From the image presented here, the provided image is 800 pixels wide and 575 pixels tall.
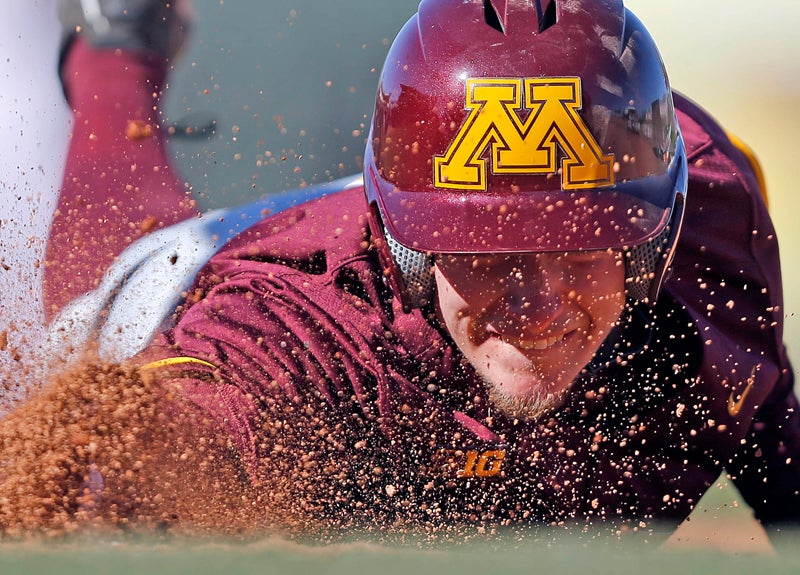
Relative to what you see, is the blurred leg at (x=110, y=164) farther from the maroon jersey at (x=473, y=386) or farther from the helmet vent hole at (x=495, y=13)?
the helmet vent hole at (x=495, y=13)

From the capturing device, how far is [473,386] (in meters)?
1.88

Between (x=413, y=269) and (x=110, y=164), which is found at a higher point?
(x=110, y=164)

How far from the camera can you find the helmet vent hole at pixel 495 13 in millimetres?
1675

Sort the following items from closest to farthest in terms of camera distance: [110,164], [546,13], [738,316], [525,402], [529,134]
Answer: [529,134]
[546,13]
[525,402]
[738,316]
[110,164]

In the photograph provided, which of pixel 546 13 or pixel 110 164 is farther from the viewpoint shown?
pixel 110 164

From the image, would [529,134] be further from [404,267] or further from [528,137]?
[404,267]

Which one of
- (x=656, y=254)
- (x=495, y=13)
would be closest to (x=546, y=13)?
(x=495, y=13)

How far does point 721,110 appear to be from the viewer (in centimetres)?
252

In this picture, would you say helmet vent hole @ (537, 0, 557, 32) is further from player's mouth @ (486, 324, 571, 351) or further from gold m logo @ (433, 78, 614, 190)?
player's mouth @ (486, 324, 571, 351)

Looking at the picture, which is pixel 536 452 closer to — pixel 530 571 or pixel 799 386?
pixel 530 571

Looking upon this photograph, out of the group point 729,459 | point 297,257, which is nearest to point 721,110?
point 729,459

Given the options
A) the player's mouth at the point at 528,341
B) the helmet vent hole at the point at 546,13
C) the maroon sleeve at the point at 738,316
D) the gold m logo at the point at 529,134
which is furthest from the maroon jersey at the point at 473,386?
the helmet vent hole at the point at 546,13

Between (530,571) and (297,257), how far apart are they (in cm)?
76

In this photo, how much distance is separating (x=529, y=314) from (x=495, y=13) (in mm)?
534
